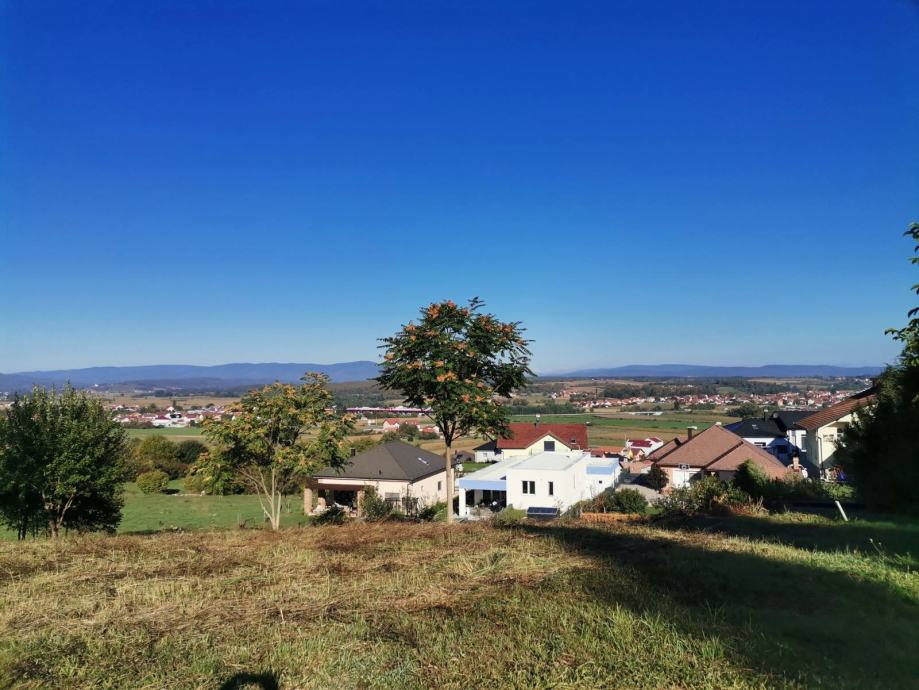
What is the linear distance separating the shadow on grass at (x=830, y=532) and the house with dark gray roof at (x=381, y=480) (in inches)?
804

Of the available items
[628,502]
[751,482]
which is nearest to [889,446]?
[751,482]

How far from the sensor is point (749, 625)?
171 inches

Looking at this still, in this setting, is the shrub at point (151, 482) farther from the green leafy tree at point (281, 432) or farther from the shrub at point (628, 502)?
the shrub at point (628, 502)

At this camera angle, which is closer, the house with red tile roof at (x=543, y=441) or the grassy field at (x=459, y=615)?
the grassy field at (x=459, y=615)

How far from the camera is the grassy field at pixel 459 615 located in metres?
3.59

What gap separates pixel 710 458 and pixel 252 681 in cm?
3531

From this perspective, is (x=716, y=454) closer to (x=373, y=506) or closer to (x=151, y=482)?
(x=373, y=506)

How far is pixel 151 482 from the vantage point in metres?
40.8

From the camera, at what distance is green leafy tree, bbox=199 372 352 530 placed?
13648 millimetres

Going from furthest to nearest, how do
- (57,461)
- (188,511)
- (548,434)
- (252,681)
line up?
(548,434)
(188,511)
(57,461)
(252,681)

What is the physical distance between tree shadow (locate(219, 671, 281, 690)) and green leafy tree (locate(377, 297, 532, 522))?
8.00m

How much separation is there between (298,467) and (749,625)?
36.8ft

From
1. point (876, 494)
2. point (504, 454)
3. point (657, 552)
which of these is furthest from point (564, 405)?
point (657, 552)

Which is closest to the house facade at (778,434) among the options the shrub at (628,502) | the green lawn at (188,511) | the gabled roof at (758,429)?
the gabled roof at (758,429)
